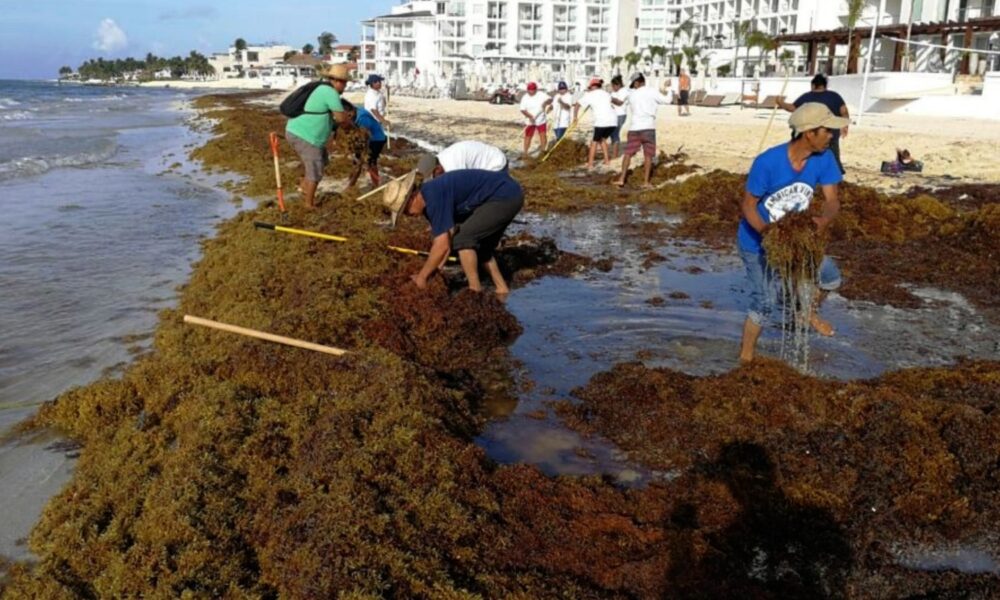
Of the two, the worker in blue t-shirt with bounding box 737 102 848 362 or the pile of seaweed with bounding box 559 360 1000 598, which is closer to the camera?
the pile of seaweed with bounding box 559 360 1000 598

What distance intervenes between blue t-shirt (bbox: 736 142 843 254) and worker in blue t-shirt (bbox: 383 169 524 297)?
229 centimetres

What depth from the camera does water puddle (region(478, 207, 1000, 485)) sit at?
167 inches

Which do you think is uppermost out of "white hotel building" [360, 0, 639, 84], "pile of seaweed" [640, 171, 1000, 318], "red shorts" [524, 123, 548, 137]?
"white hotel building" [360, 0, 639, 84]

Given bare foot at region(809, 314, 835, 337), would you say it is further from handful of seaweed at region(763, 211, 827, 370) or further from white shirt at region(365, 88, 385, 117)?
white shirt at region(365, 88, 385, 117)

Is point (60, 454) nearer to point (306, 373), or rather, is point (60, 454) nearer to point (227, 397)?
point (227, 397)

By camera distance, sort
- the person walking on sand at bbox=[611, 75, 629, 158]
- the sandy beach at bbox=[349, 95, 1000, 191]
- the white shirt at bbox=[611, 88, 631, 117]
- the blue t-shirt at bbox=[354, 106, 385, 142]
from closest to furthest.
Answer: the blue t-shirt at bbox=[354, 106, 385, 142] → the sandy beach at bbox=[349, 95, 1000, 191] → the person walking on sand at bbox=[611, 75, 629, 158] → the white shirt at bbox=[611, 88, 631, 117]

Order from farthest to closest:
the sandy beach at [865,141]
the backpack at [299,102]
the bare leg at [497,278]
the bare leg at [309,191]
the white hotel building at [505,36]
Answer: the white hotel building at [505,36], the sandy beach at [865,141], the bare leg at [309,191], the backpack at [299,102], the bare leg at [497,278]

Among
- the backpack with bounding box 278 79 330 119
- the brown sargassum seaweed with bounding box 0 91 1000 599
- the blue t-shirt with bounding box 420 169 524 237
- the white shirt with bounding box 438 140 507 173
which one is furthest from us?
the backpack with bounding box 278 79 330 119

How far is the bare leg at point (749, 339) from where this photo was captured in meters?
5.18

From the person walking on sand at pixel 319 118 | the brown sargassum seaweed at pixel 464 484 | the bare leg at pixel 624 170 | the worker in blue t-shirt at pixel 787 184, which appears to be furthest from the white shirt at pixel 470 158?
the bare leg at pixel 624 170

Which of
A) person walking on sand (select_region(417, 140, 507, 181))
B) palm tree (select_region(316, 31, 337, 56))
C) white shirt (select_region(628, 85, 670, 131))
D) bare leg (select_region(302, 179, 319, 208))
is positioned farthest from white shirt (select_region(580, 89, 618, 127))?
palm tree (select_region(316, 31, 337, 56))

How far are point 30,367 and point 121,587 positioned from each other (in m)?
3.39

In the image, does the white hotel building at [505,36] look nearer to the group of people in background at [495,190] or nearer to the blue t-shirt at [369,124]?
the blue t-shirt at [369,124]

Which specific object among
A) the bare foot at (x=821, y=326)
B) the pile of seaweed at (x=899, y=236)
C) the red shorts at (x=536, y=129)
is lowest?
the bare foot at (x=821, y=326)
